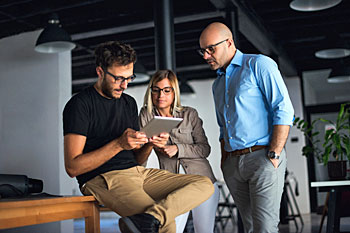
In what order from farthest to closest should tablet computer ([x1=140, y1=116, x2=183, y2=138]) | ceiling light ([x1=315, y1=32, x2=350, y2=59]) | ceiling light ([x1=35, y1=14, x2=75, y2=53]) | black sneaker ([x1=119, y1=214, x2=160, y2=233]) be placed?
ceiling light ([x1=315, y1=32, x2=350, y2=59]), ceiling light ([x1=35, y1=14, x2=75, y2=53]), tablet computer ([x1=140, y1=116, x2=183, y2=138]), black sneaker ([x1=119, y1=214, x2=160, y2=233])

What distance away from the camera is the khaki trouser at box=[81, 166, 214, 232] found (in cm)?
199

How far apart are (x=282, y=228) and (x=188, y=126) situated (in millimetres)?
4744

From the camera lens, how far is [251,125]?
2.56m

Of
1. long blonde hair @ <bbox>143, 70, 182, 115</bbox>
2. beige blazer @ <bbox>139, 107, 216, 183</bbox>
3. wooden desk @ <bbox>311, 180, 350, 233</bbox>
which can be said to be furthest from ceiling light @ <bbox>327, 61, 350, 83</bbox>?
long blonde hair @ <bbox>143, 70, 182, 115</bbox>

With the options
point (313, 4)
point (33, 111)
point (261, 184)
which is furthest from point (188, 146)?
point (33, 111)

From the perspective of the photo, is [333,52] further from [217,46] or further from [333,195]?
[217,46]

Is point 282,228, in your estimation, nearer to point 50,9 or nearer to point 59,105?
point 59,105

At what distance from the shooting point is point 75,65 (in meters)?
9.66

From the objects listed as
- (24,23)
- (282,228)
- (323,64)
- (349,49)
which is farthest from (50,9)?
(323,64)

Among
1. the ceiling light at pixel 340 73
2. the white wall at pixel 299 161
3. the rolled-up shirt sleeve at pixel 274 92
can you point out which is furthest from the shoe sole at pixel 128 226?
the white wall at pixel 299 161

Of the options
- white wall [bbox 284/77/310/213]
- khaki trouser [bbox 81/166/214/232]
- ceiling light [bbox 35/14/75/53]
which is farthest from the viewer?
white wall [bbox 284/77/310/213]

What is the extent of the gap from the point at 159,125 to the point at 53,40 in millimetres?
3313

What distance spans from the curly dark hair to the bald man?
0.60 meters

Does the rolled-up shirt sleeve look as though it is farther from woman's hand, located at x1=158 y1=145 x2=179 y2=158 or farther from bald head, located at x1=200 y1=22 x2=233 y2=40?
woman's hand, located at x1=158 y1=145 x2=179 y2=158
